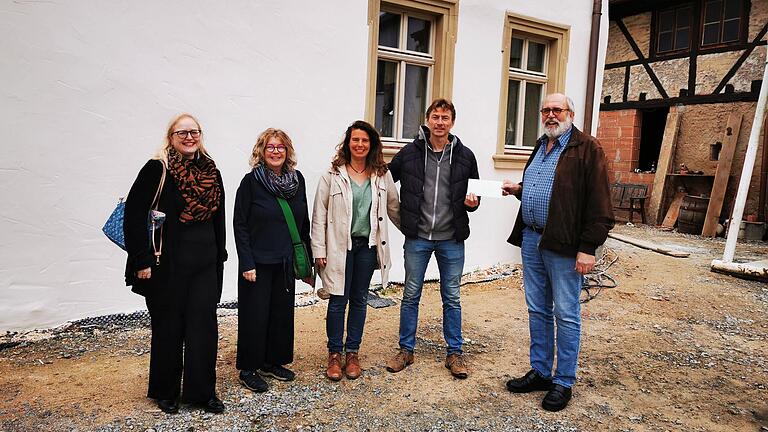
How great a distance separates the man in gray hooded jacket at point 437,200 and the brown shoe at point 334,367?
63 centimetres

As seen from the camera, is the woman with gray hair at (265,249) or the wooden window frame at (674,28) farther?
the wooden window frame at (674,28)

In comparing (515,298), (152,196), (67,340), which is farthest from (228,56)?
(515,298)

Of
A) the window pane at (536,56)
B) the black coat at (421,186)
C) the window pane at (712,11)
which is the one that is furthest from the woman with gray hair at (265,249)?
the window pane at (712,11)

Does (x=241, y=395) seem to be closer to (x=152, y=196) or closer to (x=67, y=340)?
(x=152, y=196)

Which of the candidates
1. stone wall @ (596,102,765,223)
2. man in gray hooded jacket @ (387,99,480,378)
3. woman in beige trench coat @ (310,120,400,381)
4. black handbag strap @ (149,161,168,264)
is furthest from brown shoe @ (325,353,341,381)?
stone wall @ (596,102,765,223)

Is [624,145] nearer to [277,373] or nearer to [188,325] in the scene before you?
Answer: [277,373]

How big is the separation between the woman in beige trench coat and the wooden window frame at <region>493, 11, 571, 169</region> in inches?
128

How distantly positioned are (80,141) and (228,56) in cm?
137

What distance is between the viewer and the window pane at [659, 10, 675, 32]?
12523mm

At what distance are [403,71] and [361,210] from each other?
295 cm

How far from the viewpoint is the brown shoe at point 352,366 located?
3.62 metres

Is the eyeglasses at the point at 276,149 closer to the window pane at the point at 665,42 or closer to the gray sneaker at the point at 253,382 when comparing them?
the gray sneaker at the point at 253,382

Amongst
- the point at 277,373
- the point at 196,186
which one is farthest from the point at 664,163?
the point at 196,186

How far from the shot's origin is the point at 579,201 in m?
3.13
